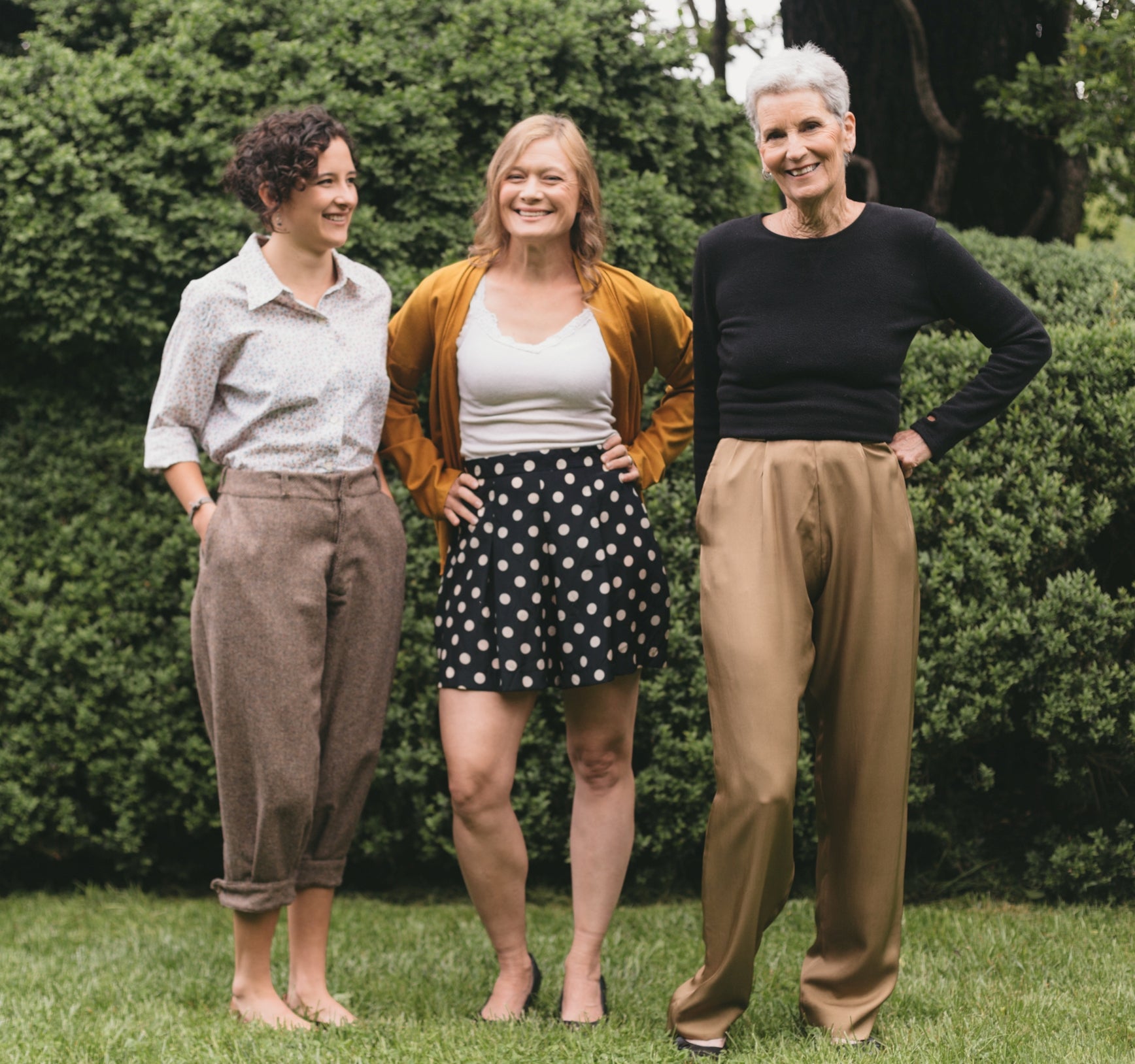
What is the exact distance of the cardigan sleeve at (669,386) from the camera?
11.6 ft

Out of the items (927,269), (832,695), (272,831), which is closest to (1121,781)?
(832,695)

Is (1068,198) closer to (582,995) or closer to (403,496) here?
(403,496)

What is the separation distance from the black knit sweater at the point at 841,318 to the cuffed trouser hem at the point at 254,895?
168 centimetres

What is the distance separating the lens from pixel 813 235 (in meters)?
3.01

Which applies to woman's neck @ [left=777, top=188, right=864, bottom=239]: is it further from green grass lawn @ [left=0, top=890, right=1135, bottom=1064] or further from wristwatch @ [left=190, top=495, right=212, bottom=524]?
green grass lawn @ [left=0, top=890, right=1135, bottom=1064]

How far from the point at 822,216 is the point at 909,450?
0.61 meters

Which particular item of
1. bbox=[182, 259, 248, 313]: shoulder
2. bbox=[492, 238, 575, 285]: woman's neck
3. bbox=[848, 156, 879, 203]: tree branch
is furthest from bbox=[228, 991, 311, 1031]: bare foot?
bbox=[848, 156, 879, 203]: tree branch

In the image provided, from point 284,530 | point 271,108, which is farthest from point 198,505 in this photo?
point 271,108

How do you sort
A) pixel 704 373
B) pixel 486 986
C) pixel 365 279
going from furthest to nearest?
pixel 486 986 → pixel 365 279 → pixel 704 373

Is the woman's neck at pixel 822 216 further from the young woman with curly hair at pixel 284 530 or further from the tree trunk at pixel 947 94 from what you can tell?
the tree trunk at pixel 947 94

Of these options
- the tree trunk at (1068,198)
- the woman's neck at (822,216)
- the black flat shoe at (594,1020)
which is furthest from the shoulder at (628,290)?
the tree trunk at (1068,198)

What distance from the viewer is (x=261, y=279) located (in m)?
3.37

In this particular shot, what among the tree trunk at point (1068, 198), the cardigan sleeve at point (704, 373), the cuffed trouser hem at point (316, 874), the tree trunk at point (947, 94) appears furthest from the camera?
the tree trunk at point (1068, 198)

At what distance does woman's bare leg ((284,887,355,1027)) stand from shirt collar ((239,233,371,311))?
5.32 ft
